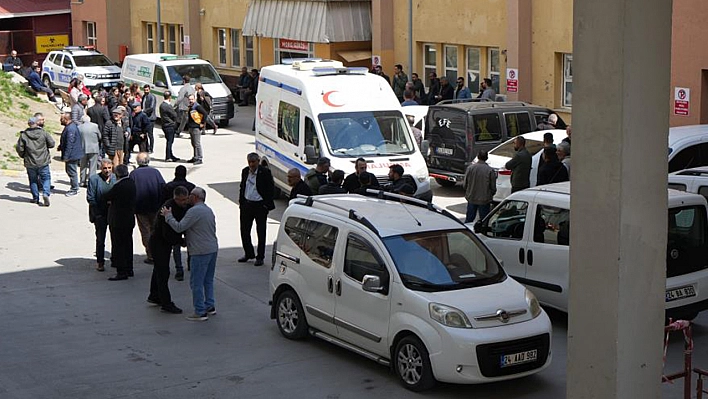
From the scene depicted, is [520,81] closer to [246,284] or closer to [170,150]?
[170,150]

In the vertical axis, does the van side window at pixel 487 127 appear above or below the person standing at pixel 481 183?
above

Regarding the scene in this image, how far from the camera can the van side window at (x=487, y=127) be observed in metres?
22.9

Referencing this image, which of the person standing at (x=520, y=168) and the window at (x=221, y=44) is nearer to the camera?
the person standing at (x=520, y=168)

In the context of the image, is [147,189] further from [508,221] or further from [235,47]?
[235,47]

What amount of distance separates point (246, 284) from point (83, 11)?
122 ft

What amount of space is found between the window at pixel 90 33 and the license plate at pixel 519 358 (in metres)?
42.6

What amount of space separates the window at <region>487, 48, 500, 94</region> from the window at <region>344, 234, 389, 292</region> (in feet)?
64.7

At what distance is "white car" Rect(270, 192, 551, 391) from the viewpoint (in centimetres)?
1111

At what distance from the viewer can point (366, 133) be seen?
2059 cm

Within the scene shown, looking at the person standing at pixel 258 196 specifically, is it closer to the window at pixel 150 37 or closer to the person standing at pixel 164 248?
the person standing at pixel 164 248

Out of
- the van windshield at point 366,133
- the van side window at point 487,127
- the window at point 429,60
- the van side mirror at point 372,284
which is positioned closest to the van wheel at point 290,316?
the van side mirror at point 372,284

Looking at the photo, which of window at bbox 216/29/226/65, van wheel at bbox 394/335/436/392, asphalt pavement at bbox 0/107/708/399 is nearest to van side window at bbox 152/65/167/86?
window at bbox 216/29/226/65

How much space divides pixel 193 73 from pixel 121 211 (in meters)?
18.9

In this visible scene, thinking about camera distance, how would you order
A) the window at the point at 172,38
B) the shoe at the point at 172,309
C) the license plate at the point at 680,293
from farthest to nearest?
the window at the point at 172,38, the shoe at the point at 172,309, the license plate at the point at 680,293
